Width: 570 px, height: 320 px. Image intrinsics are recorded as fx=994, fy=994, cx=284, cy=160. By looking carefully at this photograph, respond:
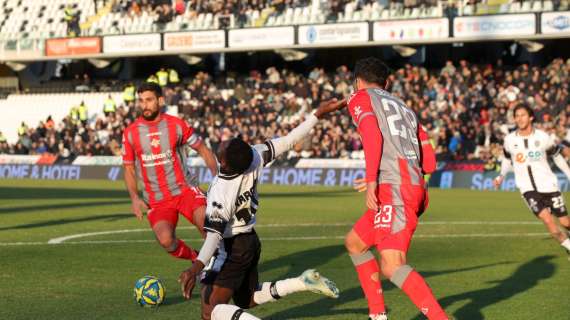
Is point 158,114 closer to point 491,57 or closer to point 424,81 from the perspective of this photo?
point 424,81

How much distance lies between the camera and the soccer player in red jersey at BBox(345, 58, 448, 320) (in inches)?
300

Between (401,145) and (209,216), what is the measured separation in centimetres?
161

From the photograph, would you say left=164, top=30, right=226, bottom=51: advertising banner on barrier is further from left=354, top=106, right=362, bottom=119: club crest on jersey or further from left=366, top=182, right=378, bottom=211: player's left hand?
left=366, top=182, right=378, bottom=211: player's left hand

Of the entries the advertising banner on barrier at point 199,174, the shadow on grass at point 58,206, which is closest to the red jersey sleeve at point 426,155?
the shadow on grass at point 58,206

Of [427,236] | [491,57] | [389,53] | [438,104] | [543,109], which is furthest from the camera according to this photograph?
[389,53]

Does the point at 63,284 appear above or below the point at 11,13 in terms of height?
below

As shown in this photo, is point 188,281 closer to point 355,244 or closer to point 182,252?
point 355,244

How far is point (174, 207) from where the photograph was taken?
1127 centimetres

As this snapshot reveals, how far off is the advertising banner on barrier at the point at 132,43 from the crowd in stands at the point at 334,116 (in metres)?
2.24

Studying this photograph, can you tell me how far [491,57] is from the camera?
139 feet

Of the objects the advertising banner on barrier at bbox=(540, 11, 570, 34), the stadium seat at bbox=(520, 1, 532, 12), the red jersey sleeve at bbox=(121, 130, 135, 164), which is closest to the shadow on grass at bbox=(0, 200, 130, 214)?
the red jersey sleeve at bbox=(121, 130, 135, 164)

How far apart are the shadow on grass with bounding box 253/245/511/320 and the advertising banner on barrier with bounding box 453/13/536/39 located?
25.7m

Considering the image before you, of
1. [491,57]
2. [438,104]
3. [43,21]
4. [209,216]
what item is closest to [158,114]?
[209,216]

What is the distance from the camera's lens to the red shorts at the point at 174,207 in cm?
1122
